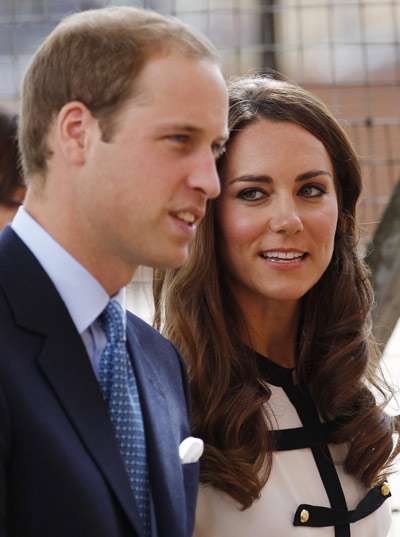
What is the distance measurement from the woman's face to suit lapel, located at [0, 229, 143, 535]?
2.74ft

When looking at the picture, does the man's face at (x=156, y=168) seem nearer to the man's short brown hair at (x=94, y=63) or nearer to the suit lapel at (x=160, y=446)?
the man's short brown hair at (x=94, y=63)

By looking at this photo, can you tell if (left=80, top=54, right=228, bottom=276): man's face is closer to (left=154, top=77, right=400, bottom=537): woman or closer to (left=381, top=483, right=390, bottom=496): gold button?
(left=154, top=77, right=400, bottom=537): woman

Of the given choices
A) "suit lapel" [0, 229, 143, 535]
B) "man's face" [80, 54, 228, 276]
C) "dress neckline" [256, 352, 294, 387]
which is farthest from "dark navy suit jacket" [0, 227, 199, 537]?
"dress neckline" [256, 352, 294, 387]

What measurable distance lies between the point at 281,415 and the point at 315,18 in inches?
88.3

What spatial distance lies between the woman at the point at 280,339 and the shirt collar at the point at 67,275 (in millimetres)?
742

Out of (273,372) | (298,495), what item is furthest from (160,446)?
(273,372)

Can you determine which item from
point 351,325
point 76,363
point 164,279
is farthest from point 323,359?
point 76,363

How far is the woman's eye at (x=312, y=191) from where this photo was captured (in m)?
2.26

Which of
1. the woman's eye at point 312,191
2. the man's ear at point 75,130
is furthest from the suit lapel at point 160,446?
the woman's eye at point 312,191

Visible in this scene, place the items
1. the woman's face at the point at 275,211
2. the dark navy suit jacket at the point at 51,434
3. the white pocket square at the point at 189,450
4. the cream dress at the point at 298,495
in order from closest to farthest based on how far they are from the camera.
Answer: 1. the dark navy suit jacket at the point at 51,434
2. the white pocket square at the point at 189,450
3. the cream dress at the point at 298,495
4. the woman's face at the point at 275,211

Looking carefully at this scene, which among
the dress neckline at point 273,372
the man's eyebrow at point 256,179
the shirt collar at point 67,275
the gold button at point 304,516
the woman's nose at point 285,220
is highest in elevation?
the man's eyebrow at point 256,179

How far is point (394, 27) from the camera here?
392cm

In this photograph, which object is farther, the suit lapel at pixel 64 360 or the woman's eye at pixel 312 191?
the woman's eye at pixel 312 191

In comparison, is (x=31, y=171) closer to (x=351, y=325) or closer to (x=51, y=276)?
(x=51, y=276)
